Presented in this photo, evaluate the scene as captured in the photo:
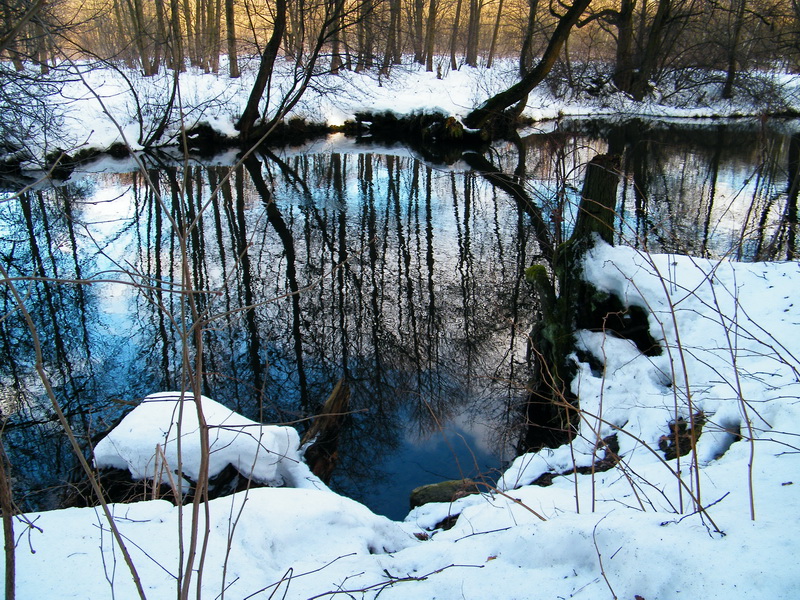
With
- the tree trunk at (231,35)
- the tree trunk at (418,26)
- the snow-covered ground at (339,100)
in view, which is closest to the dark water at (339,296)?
the snow-covered ground at (339,100)

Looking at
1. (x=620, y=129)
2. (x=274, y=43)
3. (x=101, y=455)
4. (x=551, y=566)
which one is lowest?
(x=101, y=455)

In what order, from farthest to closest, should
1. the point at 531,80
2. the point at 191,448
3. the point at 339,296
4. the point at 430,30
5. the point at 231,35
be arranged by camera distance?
the point at 430,30 → the point at 231,35 → the point at 531,80 → the point at 339,296 → the point at 191,448

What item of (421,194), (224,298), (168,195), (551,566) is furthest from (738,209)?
(168,195)

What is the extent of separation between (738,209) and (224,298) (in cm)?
953

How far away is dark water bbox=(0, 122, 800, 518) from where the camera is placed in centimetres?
488

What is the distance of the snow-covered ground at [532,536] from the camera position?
1732mm

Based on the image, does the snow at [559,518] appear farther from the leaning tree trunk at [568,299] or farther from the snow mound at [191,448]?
the leaning tree trunk at [568,299]

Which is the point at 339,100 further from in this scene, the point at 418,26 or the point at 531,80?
the point at 418,26

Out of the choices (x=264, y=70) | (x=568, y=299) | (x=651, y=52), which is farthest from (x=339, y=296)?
(x=651, y=52)

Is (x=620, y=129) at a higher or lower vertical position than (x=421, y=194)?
higher

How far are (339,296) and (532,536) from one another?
18.3 ft

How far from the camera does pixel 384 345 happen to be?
6.38m

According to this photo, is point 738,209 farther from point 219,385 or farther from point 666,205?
point 219,385

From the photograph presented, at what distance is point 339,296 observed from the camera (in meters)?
7.47
